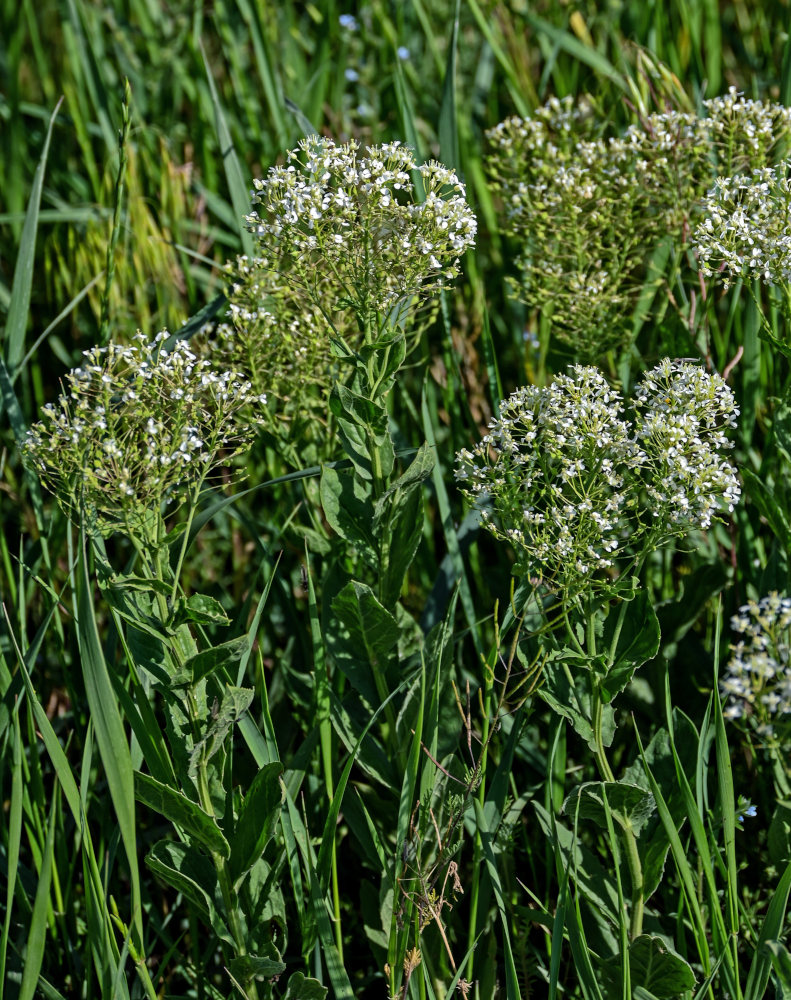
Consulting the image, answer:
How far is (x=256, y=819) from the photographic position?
1.77 metres

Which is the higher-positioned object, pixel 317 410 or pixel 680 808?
pixel 317 410

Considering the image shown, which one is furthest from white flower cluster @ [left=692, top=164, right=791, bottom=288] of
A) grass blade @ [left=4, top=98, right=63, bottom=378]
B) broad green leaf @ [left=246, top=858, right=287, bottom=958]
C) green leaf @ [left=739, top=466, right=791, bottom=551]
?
grass blade @ [left=4, top=98, right=63, bottom=378]

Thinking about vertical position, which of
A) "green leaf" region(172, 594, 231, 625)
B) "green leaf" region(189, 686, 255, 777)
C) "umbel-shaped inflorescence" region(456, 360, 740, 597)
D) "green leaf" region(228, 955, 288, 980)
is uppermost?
"umbel-shaped inflorescence" region(456, 360, 740, 597)

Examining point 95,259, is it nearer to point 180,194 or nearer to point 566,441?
point 180,194

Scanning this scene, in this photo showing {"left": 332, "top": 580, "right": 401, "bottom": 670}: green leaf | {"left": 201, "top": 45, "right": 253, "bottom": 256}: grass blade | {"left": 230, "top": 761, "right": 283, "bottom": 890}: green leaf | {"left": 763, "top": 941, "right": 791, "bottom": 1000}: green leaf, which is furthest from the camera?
{"left": 201, "top": 45, "right": 253, "bottom": 256}: grass blade

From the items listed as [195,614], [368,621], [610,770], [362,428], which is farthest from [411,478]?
[610,770]

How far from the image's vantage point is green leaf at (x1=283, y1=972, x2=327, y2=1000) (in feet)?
5.74

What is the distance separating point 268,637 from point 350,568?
22.5 inches

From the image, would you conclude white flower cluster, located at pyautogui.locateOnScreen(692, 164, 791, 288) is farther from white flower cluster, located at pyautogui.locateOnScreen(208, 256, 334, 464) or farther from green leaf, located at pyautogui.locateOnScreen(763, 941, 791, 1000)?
green leaf, located at pyautogui.locateOnScreen(763, 941, 791, 1000)

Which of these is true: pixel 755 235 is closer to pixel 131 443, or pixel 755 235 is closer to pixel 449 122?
pixel 449 122

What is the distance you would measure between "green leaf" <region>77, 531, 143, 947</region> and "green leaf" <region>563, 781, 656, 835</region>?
755 millimetres

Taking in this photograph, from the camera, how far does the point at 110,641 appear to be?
2059 millimetres

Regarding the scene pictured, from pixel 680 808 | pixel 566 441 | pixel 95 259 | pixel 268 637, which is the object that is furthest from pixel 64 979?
pixel 95 259

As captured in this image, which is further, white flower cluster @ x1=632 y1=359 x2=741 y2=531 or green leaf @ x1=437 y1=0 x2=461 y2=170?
green leaf @ x1=437 y1=0 x2=461 y2=170
